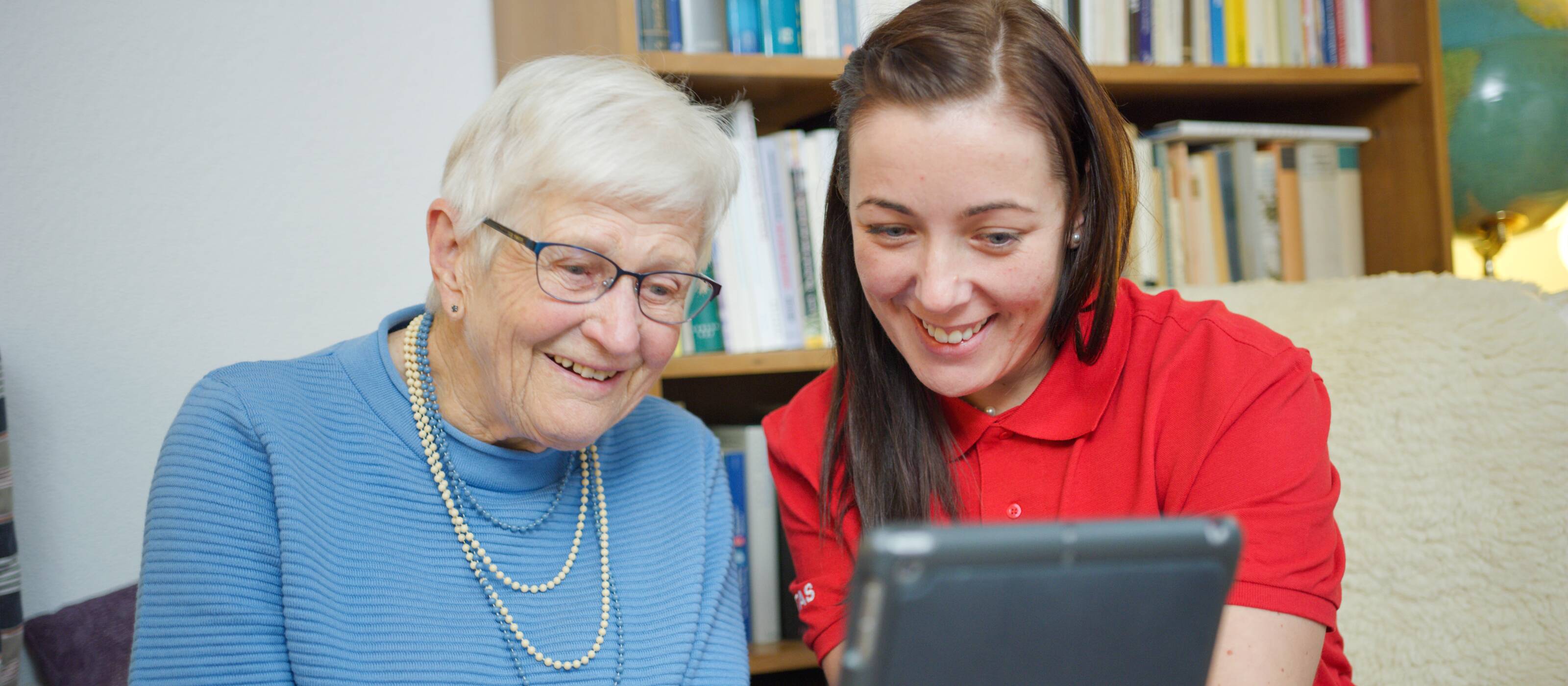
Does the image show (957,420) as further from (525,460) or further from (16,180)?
(16,180)

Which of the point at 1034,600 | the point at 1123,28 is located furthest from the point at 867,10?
the point at 1034,600

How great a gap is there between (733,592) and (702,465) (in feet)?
0.46

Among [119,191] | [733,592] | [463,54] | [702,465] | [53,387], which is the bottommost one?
[733,592]

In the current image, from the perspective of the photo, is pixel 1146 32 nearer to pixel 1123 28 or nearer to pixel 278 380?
pixel 1123 28

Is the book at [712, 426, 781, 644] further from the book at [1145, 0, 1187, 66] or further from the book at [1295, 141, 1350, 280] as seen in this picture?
the book at [1295, 141, 1350, 280]

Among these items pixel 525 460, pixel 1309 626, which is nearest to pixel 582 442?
pixel 525 460

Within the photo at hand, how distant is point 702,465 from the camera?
3.75 ft

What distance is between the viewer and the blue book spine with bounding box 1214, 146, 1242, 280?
1665 mm

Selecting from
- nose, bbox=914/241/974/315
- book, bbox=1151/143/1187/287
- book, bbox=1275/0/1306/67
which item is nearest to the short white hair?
nose, bbox=914/241/974/315

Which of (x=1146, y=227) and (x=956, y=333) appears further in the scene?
(x=1146, y=227)

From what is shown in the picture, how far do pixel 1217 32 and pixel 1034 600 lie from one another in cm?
151

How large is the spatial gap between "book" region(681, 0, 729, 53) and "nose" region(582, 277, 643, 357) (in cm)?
55

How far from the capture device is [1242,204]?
1.67m

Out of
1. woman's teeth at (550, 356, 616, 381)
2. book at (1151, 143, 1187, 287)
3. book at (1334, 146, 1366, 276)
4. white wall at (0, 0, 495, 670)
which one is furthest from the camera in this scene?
book at (1334, 146, 1366, 276)
